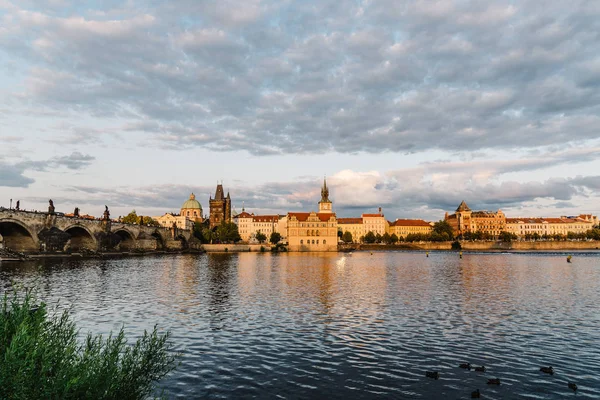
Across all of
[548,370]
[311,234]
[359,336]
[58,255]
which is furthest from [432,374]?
[311,234]

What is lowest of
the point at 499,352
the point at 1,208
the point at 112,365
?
the point at 499,352

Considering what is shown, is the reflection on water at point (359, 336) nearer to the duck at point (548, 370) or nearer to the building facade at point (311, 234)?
the duck at point (548, 370)

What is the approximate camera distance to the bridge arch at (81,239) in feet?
346

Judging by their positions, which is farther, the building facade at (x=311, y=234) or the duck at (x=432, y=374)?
A: the building facade at (x=311, y=234)

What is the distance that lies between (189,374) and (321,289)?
27211 millimetres

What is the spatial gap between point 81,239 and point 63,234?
767 inches

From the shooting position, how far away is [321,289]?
42.4 metres

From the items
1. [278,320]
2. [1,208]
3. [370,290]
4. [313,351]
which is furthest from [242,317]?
[1,208]

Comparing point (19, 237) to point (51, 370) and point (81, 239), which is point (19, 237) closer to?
point (81, 239)

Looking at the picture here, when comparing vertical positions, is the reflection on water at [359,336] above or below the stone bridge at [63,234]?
below

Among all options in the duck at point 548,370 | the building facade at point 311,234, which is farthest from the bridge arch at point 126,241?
the duck at point 548,370

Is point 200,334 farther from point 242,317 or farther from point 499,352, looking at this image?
point 499,352

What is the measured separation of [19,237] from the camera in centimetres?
8994

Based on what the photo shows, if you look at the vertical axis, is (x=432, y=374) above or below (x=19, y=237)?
below
